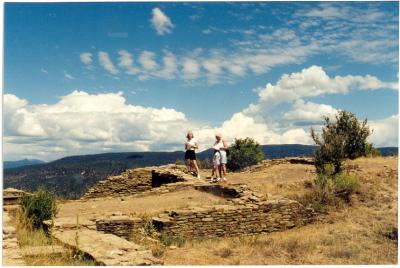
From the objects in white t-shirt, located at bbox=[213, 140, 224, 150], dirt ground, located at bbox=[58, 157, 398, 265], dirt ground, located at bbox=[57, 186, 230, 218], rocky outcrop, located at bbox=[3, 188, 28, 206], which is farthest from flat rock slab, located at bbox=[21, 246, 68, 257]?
white t-shirt, located at bbox=[213, 140, 224, 150]

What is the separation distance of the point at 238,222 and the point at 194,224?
1.26m

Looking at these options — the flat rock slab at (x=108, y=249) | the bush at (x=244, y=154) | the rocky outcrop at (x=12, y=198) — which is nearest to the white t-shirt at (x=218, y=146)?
the rocky outcrop at (x=12, y=198)

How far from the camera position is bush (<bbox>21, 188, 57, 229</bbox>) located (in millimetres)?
11336

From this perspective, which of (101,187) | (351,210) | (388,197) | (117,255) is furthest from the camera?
(101,187)

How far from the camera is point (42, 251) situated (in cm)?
788

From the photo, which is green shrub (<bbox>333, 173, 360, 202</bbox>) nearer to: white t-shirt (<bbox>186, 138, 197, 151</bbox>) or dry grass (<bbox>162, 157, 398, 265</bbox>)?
dry grass (<bbox>162, 157, 398, 265</bbox>)

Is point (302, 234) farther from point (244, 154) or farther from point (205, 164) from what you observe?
point (244, 154)

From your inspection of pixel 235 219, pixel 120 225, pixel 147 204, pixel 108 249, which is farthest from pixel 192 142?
pixel 108 249

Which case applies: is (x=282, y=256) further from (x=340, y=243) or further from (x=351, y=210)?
(x=351, y=210)

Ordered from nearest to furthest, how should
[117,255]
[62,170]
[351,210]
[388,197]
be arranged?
[117,255]
[351,210]
[388,197]
[62,170]

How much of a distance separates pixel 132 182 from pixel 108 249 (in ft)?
38.7

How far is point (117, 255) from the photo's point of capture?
7660 mm

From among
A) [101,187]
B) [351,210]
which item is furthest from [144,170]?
[351,210]

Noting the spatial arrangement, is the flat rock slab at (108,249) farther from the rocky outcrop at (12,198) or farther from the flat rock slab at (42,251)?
the rocky outcrop at (12,198)
